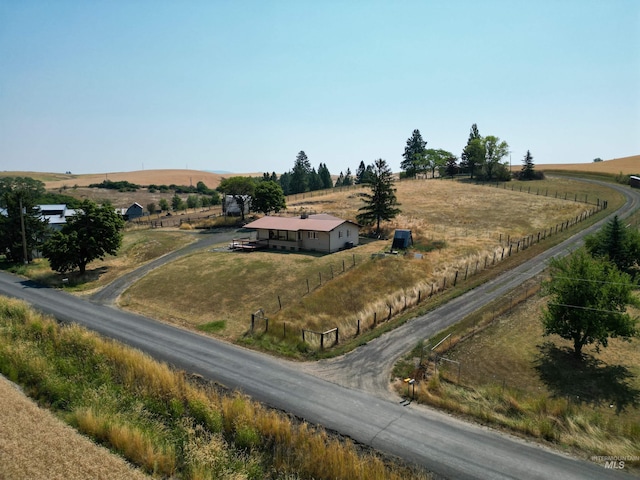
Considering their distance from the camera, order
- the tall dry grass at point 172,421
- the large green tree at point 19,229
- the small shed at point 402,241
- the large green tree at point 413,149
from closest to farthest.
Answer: the tall dry grass at point 172,421
the small shed at point 402,241
the large green tree at point 19,229
the large green tree at point 413,149

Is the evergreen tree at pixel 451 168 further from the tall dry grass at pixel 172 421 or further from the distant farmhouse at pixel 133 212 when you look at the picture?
the tall dry grass at pixel 172 421

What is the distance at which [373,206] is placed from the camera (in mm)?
60594

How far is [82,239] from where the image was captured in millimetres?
48844

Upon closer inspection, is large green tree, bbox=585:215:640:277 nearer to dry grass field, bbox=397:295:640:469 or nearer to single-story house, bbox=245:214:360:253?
dry grass field, bbox=397:295:640:469

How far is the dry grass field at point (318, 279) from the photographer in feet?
116

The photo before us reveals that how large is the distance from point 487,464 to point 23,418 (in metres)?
22.0

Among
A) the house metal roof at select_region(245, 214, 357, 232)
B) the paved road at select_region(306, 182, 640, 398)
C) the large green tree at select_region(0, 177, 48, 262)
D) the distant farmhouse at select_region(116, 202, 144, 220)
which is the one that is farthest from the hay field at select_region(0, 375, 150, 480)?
the distant farmhouse at select_region(116, 202, 144, 220)

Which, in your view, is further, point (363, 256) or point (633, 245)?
point (363, 256)

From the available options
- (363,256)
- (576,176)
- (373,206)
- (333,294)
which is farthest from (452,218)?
(576,176)

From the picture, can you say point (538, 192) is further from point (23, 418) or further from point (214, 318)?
point (23, 418)

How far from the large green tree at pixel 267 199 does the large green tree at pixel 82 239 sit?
27.9m

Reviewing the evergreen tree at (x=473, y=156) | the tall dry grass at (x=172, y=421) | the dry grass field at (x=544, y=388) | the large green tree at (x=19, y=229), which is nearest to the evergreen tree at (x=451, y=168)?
the evergreen tree at (x=473, y=156)

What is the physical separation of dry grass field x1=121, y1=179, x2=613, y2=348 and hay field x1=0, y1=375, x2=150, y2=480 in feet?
47.6

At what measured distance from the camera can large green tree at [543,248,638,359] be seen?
25500 mm
